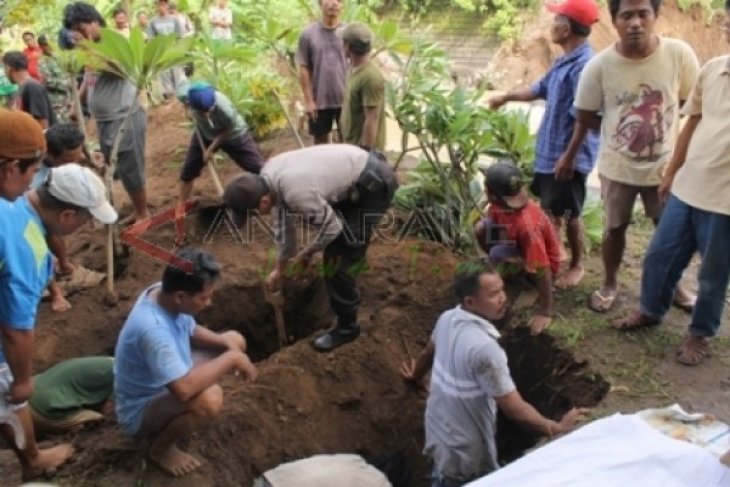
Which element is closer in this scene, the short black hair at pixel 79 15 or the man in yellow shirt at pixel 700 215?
the man in yellow shirt at pixel 700 215

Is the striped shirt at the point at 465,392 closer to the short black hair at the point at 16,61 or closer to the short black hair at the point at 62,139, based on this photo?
the short black hair at the point at 62,139

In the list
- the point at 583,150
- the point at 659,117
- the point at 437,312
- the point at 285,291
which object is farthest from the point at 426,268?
the point at 659,117

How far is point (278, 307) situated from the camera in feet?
15.1

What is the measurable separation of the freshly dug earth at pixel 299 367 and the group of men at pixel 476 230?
0.15 m

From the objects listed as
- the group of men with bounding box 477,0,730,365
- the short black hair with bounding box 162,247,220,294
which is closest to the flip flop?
the group of men with bounding box 477,0,730,365

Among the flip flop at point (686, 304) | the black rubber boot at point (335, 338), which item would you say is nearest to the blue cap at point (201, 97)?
the black rubber boot at point (335, 338)

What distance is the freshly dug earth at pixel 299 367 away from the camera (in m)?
3.44

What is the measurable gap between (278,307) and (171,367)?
180cm

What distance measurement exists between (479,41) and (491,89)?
1.66 m

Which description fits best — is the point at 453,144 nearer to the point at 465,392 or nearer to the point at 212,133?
the point at 212,133

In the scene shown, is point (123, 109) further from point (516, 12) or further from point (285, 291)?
point (516, 12)

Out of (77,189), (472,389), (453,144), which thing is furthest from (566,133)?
(77,189)

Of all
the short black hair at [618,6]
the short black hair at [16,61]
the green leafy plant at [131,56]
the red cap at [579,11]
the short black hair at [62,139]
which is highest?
the short black hair at [618,6]

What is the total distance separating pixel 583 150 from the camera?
4.19 meters
